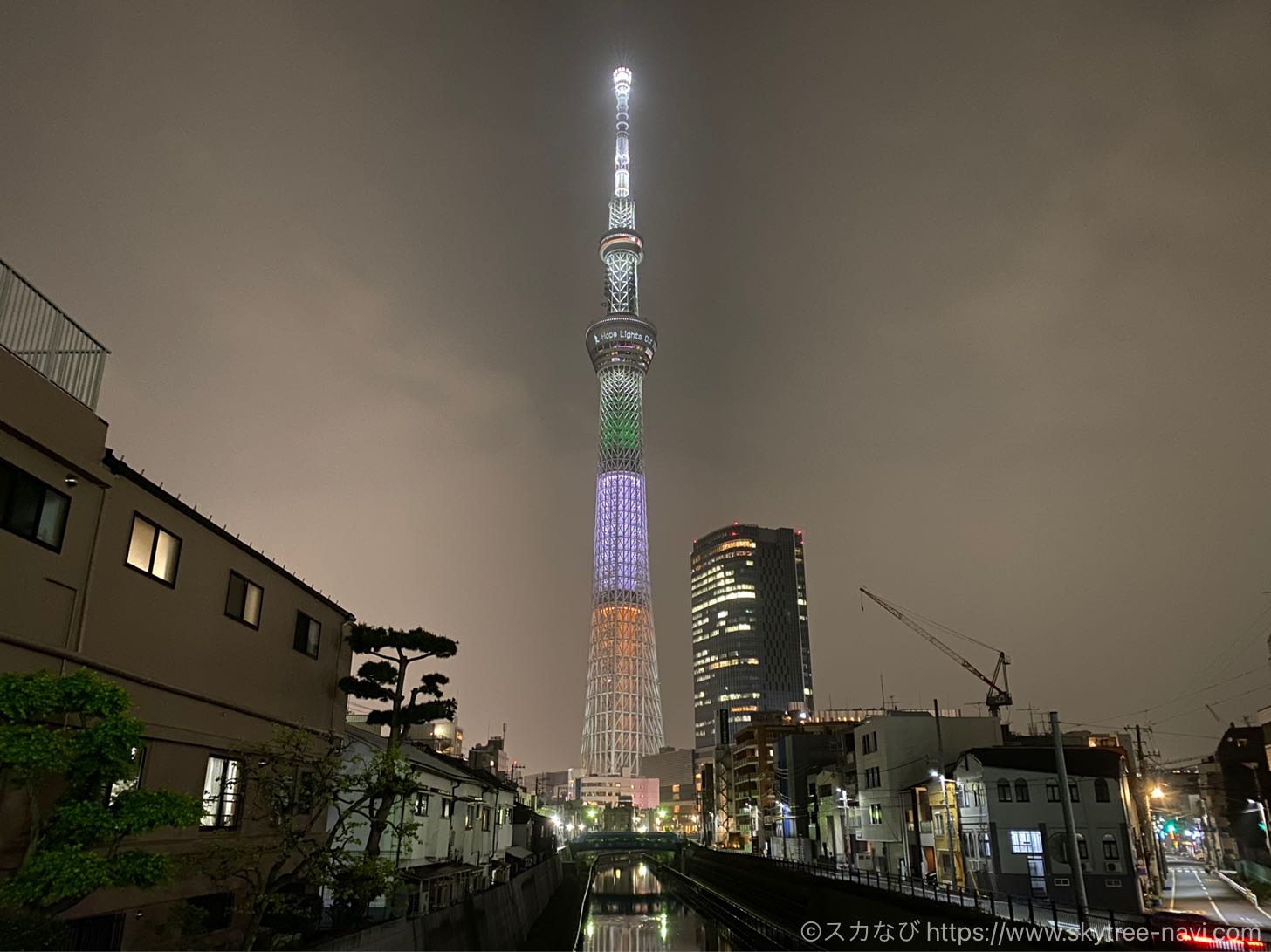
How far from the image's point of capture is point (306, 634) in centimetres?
2367

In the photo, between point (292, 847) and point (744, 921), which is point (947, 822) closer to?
point (744, 921)

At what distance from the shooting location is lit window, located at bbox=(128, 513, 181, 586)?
15.8 m

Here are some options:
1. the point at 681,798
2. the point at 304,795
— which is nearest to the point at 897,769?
the point at 304,795

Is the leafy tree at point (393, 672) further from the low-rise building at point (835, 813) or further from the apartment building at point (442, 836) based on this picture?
the low-rise building at point (835, 813)

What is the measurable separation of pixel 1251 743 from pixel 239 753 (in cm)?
8688

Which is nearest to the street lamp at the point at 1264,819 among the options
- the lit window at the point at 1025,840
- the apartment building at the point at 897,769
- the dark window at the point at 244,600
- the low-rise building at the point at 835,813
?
the apartment building at the point at 897,769

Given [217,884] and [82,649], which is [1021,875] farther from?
[82,649]

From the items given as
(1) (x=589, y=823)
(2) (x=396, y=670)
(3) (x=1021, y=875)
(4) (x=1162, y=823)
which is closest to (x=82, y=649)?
(2) (x=396, y=670)

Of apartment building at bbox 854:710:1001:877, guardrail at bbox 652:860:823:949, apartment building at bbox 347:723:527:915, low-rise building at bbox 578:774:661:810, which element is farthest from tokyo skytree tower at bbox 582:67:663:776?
apartment building at bbox 347:723:527:915

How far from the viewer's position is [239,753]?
747 inches

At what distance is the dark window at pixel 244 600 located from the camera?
19.4m

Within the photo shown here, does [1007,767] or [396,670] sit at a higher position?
[396,670]

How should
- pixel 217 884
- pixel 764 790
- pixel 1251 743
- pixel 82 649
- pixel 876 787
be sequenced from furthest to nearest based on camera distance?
pixel 764 790 < pixel 1251 743 < pixel 876 787 < pixel 217 884 < pixel 82 649

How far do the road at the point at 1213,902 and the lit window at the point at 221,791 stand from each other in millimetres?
25214
